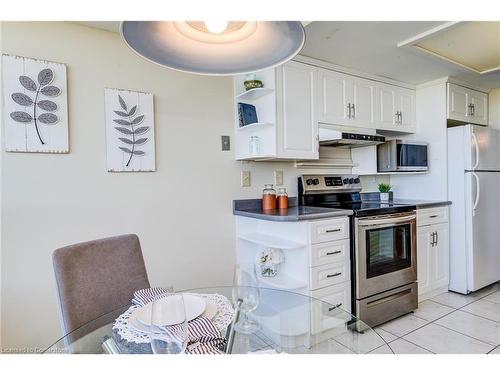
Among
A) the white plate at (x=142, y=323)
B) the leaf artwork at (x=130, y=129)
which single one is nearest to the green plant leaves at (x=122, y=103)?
the leaf artwork at (x=130, y=129)

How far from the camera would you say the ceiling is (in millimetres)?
1949

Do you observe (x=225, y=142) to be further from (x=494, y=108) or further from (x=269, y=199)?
(x=494, y=108)

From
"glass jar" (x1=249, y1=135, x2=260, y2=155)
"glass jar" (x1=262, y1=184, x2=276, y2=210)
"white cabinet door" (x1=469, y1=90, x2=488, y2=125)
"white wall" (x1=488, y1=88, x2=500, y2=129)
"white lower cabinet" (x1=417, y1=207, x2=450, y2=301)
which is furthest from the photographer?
A: "white wall" (x1=488, y1=88, x2=500, y2=129)

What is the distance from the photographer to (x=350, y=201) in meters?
3.09

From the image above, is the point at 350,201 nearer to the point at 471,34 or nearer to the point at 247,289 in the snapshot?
the point at 471,34

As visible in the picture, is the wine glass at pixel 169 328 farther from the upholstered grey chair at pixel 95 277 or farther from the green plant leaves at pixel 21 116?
the green plant leaves at pixel 21 116

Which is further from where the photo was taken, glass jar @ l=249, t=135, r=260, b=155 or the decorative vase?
glass jar @ l=249, t=135, r=260, b=155

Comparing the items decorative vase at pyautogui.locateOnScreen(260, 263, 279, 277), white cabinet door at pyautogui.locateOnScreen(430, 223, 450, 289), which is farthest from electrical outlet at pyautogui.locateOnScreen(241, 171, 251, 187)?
white cabinet door at pyautogui.locateOnScreen(430, 223, 450, 289)

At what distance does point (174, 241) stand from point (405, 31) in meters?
2.13

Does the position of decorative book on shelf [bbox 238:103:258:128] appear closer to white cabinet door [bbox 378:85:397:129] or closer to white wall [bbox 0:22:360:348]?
white wall [bbox 0:22:360:348]

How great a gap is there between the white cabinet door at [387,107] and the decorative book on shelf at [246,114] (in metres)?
1.33

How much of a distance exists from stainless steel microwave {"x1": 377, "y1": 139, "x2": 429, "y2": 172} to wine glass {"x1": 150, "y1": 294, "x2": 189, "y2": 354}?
2644mm

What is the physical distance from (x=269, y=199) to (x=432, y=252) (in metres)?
1.71
